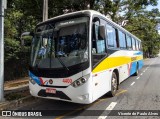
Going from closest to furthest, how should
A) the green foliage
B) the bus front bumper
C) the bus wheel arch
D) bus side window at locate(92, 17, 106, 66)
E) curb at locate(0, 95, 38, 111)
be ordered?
1. the bus front bumper
2. bus side window at locate(92, 17, 106, 66)
3. curb at locate(0, 95, 38, 111)
4. the bus wheel arch
5. the green foliage

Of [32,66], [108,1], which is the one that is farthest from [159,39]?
[32,66]

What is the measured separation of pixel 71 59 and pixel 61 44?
69cm

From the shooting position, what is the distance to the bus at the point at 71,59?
5.83 meters

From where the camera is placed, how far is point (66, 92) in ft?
19.3

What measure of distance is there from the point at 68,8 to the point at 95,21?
12968 mm

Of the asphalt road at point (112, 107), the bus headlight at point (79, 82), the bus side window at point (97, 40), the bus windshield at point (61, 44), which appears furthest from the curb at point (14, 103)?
the bus side window at point (97, 40)

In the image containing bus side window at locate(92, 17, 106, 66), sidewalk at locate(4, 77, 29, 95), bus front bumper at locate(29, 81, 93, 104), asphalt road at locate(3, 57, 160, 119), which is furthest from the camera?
sidewalk at locate(4, 77, 29, 95)

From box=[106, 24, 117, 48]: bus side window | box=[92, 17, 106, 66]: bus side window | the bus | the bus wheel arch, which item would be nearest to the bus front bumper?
the bus

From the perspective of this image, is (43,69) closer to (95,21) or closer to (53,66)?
(53,66)

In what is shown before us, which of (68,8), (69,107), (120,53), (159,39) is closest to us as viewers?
(69,107)

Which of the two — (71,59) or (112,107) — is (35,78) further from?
(112,107)

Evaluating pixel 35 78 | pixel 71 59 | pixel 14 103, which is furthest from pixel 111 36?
pixel 14 103

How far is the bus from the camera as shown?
19.1 feet

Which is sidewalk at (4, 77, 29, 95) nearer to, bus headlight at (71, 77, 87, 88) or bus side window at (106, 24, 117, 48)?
bus headlight at (71, 77, 87, 88)
